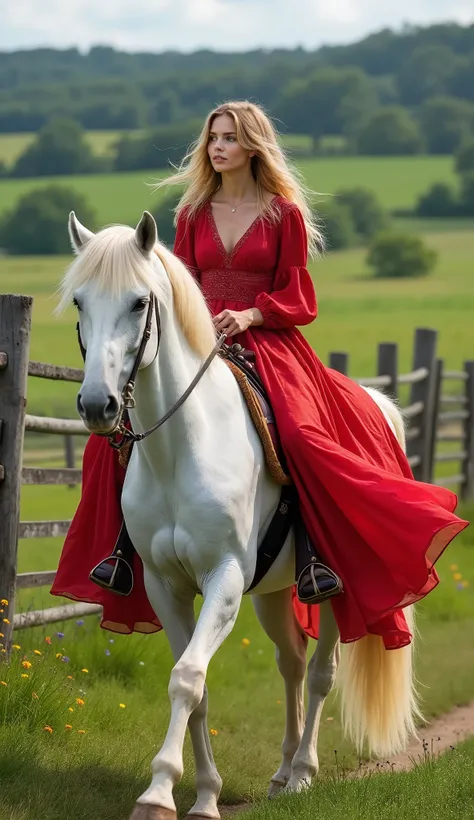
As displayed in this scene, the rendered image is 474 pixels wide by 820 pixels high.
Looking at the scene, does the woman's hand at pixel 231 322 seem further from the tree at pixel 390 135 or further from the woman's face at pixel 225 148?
the tree at pixel 390 135

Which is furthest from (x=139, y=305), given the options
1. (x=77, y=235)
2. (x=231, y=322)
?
(x=231, y=322)

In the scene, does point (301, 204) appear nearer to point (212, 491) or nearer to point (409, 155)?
point (212, 491)

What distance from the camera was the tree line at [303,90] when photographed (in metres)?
93.2

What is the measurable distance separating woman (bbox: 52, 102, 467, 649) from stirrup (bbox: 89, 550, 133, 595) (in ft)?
0.77

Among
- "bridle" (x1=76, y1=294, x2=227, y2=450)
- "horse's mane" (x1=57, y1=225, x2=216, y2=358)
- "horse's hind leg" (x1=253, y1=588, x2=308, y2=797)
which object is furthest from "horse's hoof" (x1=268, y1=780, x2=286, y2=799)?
"horse's mane" (x1=57, y1=225, x2=216, y2=358)

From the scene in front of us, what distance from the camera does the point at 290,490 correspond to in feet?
16.2

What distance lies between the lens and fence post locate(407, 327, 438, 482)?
44.8ft

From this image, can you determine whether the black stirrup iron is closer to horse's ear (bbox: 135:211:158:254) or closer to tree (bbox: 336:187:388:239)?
horse's ear (bbox: 135:211:158:254)

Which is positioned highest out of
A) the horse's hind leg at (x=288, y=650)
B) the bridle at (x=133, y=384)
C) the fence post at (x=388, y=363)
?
the bridle at (x=133, y=384)

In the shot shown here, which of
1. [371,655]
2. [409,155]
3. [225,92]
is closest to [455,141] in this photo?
[409,155]

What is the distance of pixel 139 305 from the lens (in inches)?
157

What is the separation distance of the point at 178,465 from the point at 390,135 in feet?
285

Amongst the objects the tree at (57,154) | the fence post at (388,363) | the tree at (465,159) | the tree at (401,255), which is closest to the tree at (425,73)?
the tree at (465,159)

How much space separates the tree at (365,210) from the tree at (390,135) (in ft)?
37.6
